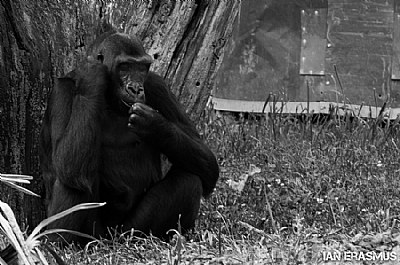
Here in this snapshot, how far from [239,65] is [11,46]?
3753mm

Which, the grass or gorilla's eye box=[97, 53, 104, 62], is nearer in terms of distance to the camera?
the grass

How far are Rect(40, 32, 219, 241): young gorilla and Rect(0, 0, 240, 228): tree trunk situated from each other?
0.36 metres

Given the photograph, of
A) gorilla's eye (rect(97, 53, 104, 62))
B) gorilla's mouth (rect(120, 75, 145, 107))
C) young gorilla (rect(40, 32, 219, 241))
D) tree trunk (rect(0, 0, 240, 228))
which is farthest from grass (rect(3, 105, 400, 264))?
gorilla's eye (rect(97, 53, 104, 62))

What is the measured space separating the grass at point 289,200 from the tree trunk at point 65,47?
0.87 m

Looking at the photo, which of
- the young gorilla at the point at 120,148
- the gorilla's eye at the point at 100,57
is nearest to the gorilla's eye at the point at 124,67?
the young gorilla at the point at 120,148

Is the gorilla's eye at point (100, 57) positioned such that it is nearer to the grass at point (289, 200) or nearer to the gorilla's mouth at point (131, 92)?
the gorilla's mouth at point (131, 92)

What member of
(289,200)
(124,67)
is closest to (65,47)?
(124,67)

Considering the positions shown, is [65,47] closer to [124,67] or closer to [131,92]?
[124,67]

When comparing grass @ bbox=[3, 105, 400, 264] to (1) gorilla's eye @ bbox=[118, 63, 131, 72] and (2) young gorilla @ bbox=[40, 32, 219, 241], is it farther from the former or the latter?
(1) gorilla's eye @ bbox=[118, 63, 131, 72]

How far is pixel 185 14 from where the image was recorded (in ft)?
19.2

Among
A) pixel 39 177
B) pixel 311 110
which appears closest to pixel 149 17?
pixel 39 177

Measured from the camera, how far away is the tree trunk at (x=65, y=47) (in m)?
5.72

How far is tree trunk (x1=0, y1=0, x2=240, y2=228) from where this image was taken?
18.8ft

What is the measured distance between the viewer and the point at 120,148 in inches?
215
